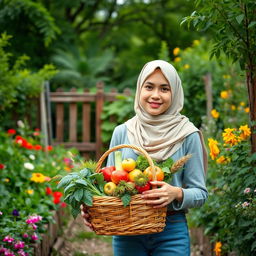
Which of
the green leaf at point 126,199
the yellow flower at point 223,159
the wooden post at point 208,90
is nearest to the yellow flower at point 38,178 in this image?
the yellow flower at point 223,159

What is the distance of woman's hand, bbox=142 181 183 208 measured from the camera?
234cm

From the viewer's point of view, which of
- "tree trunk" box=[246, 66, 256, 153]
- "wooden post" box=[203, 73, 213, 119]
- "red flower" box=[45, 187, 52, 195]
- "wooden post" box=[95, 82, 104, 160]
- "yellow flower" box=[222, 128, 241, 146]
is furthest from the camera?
"wooden post" box=[95, 82, 104, 160]

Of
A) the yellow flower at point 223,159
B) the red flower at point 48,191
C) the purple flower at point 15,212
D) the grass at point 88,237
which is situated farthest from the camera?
the grass at point 88,237

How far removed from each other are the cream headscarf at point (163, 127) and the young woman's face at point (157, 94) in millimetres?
28

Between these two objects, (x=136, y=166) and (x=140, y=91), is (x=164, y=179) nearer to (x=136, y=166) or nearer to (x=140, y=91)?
(x=136, y=166)

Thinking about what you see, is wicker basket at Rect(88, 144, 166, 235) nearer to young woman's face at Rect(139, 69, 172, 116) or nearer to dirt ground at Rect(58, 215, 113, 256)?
young woman's face at Rect(139, 69, 172, 116)

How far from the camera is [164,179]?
2533mm

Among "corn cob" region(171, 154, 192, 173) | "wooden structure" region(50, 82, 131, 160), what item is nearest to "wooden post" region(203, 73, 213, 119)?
"wooden structure" region(50, 82, 131, 160)

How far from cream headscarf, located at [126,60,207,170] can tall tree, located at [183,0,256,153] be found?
46 centimetres

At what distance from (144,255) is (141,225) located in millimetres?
365

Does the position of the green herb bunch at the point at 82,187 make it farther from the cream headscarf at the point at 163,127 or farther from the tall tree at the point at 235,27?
the tall tree at the point at 235,27

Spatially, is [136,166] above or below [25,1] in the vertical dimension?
below

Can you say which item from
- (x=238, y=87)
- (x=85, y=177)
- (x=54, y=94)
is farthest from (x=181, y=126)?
(x=54, y=94)

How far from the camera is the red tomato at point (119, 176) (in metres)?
2.40
